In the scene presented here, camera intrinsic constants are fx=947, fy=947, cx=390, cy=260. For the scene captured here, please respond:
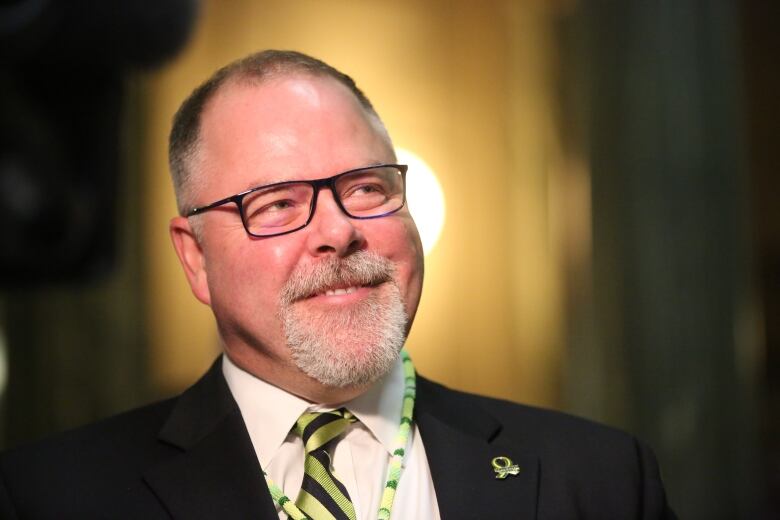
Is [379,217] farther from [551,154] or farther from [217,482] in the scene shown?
[551,154]

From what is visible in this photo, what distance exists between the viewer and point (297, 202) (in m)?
1.23

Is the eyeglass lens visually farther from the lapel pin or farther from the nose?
the lapel pin

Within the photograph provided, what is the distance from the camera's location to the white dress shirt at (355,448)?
1251mm

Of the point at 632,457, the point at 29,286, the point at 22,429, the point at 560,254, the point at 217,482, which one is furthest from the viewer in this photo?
the point at 560,254

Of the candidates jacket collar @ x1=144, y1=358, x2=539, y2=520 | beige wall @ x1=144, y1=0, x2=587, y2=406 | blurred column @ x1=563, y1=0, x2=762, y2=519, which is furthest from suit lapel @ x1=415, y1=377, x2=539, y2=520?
beige wall @ x1=144, y1=0, x2=587, y2=406

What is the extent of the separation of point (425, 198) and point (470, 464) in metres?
1.71

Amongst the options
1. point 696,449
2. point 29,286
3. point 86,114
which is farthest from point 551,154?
point 29,286

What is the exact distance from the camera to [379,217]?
1.26 m

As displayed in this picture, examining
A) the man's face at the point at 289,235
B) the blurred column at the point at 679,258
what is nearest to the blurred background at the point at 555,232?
the blurred column at the point at 679,258

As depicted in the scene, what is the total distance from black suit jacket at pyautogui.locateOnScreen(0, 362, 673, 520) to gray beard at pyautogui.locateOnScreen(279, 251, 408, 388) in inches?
6.1

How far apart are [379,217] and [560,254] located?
66.5 inches

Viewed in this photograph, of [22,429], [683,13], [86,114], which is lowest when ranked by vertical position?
[22,429]

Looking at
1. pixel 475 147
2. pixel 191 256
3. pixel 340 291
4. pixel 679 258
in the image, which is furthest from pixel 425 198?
pixel 340 291

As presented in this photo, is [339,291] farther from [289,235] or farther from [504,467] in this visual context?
[504,467]
